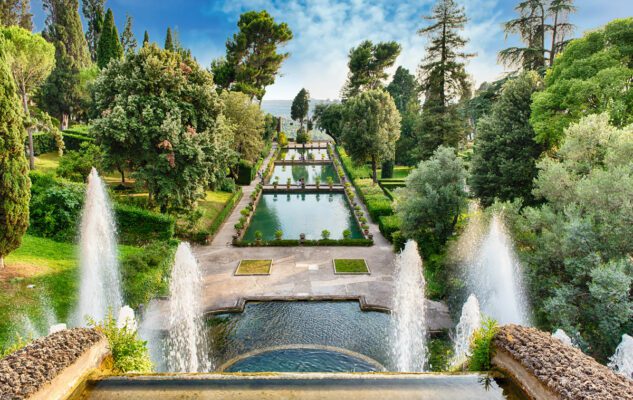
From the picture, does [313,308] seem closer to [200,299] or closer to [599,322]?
[200,299]

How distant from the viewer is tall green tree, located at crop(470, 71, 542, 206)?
55.3 ft

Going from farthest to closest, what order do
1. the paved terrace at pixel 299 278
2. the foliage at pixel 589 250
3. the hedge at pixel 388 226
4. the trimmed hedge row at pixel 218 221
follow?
the hedge at pixel 388 226
the trimmed hedge row at pixel 218 221
the paved terrace at pixel 299 278
the foliage at pixel 589 250

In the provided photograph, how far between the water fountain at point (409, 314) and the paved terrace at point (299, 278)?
14.2 inches

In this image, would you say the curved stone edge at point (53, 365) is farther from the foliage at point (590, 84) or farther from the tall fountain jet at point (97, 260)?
the foliage at point (590, 84)

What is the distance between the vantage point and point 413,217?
612 inches

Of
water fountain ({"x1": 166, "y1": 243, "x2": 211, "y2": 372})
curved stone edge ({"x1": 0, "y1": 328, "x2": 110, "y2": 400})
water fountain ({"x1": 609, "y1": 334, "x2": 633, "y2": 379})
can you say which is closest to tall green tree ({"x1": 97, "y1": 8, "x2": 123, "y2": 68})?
water fountain ({"x1": 166, "y1": 243, "x2": 211, "y2": 372})

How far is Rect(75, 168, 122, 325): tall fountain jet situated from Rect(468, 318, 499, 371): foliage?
885 centimetres

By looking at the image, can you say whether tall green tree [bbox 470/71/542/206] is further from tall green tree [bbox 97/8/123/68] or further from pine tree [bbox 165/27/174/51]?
pine tree [bbox 165/27/174/51]

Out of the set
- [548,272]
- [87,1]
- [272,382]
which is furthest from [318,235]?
[87,1]

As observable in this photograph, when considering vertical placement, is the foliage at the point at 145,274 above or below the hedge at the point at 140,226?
below

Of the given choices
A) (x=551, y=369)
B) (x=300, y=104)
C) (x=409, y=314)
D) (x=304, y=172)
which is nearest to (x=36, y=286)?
(x=409, y=314)

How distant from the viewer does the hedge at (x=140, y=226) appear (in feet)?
56.6

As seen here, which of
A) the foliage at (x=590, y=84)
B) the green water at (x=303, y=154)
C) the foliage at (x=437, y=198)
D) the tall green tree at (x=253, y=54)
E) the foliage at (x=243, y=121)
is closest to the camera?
the foliage at (x=590, y=84)

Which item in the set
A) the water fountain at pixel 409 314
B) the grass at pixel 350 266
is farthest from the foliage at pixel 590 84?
the grass at pixel 350 266
